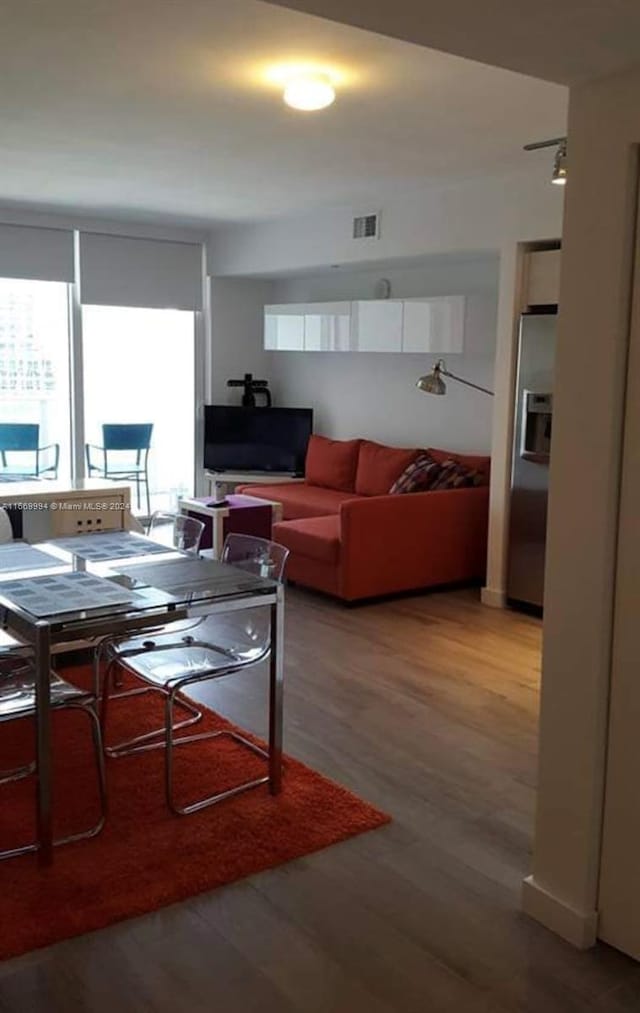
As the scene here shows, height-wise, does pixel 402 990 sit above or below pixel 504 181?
below

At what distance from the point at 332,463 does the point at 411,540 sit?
157 cm

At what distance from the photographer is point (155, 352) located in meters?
8.20

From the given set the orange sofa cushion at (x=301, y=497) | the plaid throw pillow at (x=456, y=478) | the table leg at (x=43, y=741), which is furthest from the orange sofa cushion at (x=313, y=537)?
the table leg at (x=43, y=741)

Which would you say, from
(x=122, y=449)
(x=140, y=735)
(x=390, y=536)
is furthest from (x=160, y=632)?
(x=122, y=449)

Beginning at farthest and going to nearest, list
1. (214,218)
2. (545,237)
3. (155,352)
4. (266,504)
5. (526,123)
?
(155,352)
(214,218)
(266,504)
(545,237)
(526,123)

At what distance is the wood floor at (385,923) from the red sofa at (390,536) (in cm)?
170

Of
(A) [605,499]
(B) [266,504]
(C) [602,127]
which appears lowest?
(B) [266,504]

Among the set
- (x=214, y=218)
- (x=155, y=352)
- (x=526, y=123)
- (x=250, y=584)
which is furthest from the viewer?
(x=155, y=352)

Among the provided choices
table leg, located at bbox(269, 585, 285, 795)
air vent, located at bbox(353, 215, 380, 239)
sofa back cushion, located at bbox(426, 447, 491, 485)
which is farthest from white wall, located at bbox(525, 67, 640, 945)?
air vent, located at bbox(353, 215, 380, 239)

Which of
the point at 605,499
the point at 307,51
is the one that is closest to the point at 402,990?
the point at 605,499

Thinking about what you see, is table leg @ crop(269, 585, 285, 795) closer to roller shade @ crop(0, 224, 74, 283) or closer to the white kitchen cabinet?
the white kitchen cabinet

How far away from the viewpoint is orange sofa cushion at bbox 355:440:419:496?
664cm

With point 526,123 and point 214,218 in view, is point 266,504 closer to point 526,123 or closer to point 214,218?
point 214,218

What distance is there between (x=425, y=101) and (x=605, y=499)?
7.94 feet
